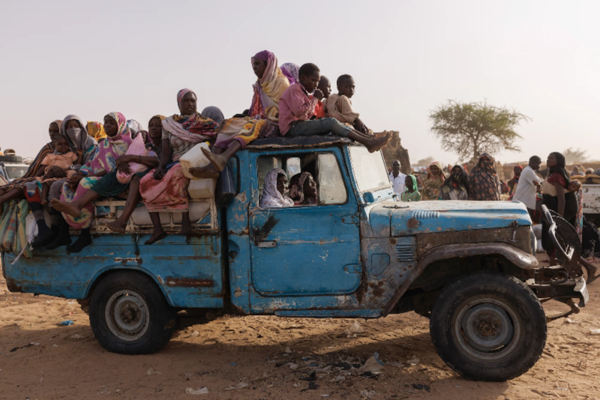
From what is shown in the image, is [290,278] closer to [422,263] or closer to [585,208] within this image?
[422,263]

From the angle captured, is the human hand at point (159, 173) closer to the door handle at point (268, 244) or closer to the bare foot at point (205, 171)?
the bare foot at point (205, 171)

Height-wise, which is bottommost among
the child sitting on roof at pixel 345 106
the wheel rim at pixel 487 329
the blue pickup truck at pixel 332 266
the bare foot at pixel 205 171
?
the wheel rim at pixel 487 329

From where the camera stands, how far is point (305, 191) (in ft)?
15.8

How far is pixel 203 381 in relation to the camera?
4285 mm

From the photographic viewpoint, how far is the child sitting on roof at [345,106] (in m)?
5.03

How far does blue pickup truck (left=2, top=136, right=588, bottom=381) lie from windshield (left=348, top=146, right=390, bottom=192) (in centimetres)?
2

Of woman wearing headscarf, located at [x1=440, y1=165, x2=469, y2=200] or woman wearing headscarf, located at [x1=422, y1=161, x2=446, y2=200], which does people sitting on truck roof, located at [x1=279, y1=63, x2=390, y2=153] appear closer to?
woman wearing headscarf, located at [x1=440, y1=165, x2=469, y2=200]

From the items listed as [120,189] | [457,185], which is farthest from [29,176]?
[457,185]

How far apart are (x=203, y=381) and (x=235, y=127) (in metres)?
2.26

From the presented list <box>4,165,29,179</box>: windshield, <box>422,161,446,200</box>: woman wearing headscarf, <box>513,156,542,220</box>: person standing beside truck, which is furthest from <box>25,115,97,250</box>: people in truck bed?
<box>4,165,29,179</box>: windshield

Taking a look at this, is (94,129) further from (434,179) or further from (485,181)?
(434,179)

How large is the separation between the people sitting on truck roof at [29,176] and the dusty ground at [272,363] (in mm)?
1642

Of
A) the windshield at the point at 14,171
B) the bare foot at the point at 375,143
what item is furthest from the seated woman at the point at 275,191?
the windshield at the point at 14,171

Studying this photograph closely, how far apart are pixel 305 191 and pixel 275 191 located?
0.34 m
